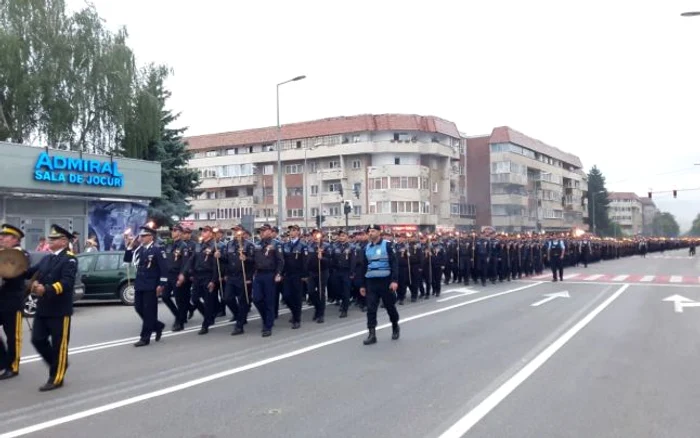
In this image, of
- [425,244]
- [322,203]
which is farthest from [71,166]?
[322,203]

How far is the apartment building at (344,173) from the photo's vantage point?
6366 centimetres

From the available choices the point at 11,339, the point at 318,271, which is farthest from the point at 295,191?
the point at 11,339

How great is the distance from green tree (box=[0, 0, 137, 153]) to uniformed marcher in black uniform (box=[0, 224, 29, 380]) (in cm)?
2499

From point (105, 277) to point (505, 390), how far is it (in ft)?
43.8

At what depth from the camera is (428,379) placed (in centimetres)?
791

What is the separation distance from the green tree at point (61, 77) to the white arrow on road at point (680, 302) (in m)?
26.2

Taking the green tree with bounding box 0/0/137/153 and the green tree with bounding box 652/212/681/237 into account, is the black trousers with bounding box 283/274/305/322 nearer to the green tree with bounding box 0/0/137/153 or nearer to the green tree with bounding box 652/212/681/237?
the green tree with bounding box 0/0/137/153

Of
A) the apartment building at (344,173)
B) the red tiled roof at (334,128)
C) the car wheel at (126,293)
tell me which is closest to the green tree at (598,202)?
the apartment building at (344,173)

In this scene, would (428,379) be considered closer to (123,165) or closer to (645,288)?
(645,288)

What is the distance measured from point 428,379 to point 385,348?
7.53ft

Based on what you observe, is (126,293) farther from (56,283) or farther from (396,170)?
(396,170)

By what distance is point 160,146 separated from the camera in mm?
35250

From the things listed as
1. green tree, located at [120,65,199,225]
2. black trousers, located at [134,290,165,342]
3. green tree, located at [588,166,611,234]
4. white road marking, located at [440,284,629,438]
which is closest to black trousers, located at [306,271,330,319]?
black trousers, located at [134,290,165,342]

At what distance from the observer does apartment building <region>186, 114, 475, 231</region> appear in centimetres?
6366
